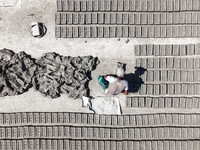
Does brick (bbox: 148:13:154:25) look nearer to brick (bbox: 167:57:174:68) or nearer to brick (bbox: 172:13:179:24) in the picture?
brick (bbox: 172:13:179:24)

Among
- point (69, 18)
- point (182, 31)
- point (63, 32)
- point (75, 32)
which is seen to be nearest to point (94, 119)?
point (75, 32)

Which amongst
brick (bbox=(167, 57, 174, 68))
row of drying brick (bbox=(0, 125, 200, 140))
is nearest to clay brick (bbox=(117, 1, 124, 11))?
brick (bbox=(167, 57, 174, 68))

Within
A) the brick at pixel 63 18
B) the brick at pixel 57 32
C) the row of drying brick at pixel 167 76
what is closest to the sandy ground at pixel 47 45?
the brick at pixel 57 32

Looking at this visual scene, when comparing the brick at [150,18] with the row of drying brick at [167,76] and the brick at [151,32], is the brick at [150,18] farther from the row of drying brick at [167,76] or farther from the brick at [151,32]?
the row of drying brick at [167,76]

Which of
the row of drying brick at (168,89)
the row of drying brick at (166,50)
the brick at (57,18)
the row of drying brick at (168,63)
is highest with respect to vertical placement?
the brick at (57,18)

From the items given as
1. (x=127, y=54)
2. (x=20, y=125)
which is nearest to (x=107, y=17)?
(x=127, y=54)

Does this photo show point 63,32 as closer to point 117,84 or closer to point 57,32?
point 57,32

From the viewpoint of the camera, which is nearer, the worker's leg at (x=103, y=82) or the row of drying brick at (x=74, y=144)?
the worker's leg at (x=103, y=82)
